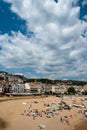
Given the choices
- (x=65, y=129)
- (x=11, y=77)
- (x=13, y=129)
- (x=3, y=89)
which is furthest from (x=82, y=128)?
(x=11, y=77)

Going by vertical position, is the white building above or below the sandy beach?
above

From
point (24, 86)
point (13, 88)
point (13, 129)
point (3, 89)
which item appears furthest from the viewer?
point (24, 86)

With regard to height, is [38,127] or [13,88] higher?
[13,88]

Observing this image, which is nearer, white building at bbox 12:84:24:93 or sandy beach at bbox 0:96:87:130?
sandy beach at bbox 0:96:87:130

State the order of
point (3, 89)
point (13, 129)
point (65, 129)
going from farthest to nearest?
point (3, 89) < point (65, 129) < point (13, 129)

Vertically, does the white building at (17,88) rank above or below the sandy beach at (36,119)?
above

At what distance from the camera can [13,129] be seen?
82.9 ft

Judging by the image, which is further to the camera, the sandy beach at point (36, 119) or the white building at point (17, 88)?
the white building at point (17, 88)

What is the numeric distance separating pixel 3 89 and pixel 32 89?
118ft

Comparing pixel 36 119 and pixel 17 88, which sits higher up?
pixel 17 88

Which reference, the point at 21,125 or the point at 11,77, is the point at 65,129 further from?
the point at 11,77

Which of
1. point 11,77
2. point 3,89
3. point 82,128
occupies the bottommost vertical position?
point 82,128

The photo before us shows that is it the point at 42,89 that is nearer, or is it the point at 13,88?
the point at 13,88

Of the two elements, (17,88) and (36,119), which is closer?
(36,119)
